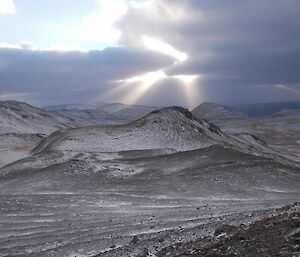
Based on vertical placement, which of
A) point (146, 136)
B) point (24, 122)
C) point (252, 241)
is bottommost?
point (252, 241)

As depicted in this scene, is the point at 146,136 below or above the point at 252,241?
above

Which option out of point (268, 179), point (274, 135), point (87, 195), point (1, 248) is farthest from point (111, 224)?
point (274, 135)

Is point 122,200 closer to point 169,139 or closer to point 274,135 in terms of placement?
point 169,139

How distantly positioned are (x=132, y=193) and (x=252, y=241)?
21183 mm

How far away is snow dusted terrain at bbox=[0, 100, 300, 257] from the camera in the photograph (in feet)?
76.3

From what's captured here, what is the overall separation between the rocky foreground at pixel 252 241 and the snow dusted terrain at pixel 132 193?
0.50 m

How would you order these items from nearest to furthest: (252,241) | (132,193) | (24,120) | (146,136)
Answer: (252,241) < (132,193) < (146,136) < (24,120)

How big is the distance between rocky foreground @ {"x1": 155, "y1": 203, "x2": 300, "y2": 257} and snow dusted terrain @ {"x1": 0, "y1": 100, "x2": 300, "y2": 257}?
501mm

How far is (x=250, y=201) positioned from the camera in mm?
35562

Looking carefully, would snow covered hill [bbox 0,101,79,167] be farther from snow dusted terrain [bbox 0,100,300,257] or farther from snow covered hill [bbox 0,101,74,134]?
snow dusted terrain [bbox 0,100,300,257]

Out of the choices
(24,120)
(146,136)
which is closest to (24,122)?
(24,120)

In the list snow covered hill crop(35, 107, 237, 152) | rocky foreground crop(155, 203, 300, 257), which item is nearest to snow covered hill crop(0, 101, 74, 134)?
snow covered hill crop(35, 107, 237, 152)

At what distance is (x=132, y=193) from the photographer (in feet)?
126

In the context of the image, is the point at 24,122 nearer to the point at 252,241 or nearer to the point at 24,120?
the point at 24,120
